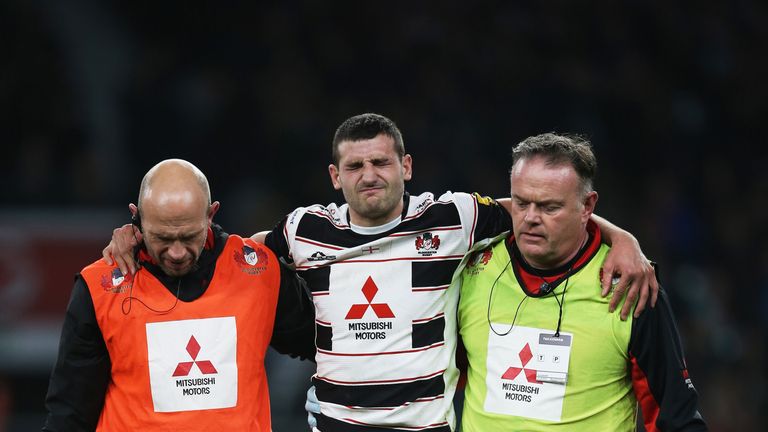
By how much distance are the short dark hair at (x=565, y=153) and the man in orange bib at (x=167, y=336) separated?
1.11 meters

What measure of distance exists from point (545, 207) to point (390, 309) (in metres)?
0.67

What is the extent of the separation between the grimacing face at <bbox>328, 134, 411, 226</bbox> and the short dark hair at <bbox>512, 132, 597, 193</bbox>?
45cm

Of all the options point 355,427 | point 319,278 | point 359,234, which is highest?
point 359,234

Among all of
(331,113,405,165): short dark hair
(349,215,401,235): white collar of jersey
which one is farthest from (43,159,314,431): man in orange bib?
(331,113,405,165): short dark hair

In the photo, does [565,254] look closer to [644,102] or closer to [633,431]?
[633,431]

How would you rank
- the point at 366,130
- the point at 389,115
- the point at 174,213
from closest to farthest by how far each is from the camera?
the point at 174,213, the point at 366,130, the point at 389,115

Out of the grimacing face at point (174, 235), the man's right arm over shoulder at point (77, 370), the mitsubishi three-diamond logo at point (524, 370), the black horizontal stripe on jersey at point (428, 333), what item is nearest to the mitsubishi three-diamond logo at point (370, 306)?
the black horizontal stripe on jersey at point (428, 333)

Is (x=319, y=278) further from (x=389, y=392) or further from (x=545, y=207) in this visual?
(x=545, y=207)

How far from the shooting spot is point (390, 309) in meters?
3.71

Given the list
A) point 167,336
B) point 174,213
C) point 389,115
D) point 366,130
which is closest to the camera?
point 174,213

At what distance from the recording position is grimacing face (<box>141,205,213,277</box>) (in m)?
3.51

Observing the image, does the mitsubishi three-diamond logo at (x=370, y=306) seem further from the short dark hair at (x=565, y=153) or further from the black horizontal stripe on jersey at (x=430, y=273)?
the short dark hair at (x=565, y=153)

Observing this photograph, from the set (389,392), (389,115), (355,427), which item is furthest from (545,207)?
(389,115)

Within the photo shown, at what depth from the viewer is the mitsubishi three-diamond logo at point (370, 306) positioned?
146 inches
